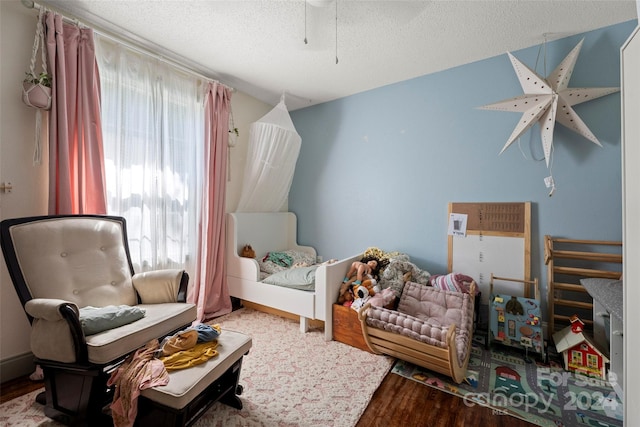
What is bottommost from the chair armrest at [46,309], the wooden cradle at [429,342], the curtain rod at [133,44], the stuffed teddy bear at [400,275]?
the wooden cradle at [429,342]

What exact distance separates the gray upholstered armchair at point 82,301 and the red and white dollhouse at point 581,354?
2.76 meters

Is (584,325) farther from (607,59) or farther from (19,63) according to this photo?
(19,63)

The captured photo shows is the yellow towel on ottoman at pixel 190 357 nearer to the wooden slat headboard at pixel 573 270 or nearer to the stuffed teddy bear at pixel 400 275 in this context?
the stuffed teddy bear at pixel 400 275

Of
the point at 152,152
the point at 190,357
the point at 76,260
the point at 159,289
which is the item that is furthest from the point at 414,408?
the point at 152,152

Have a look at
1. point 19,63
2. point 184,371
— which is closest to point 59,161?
point 19,63

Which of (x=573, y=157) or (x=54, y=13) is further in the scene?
(x=573, y=157)

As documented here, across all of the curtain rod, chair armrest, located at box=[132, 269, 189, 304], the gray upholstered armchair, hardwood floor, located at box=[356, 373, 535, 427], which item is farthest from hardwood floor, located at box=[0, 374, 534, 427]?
the curtain rod

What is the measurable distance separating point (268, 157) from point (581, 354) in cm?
327

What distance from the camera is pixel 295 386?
181cm

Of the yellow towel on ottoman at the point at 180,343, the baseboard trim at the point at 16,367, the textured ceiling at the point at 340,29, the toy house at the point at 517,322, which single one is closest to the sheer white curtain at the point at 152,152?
the textured ceiling at the point at 340,29

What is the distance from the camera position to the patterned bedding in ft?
6.15

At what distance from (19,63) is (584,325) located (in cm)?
462

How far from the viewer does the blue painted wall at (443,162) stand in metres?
2.21

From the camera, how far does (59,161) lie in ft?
6.21
